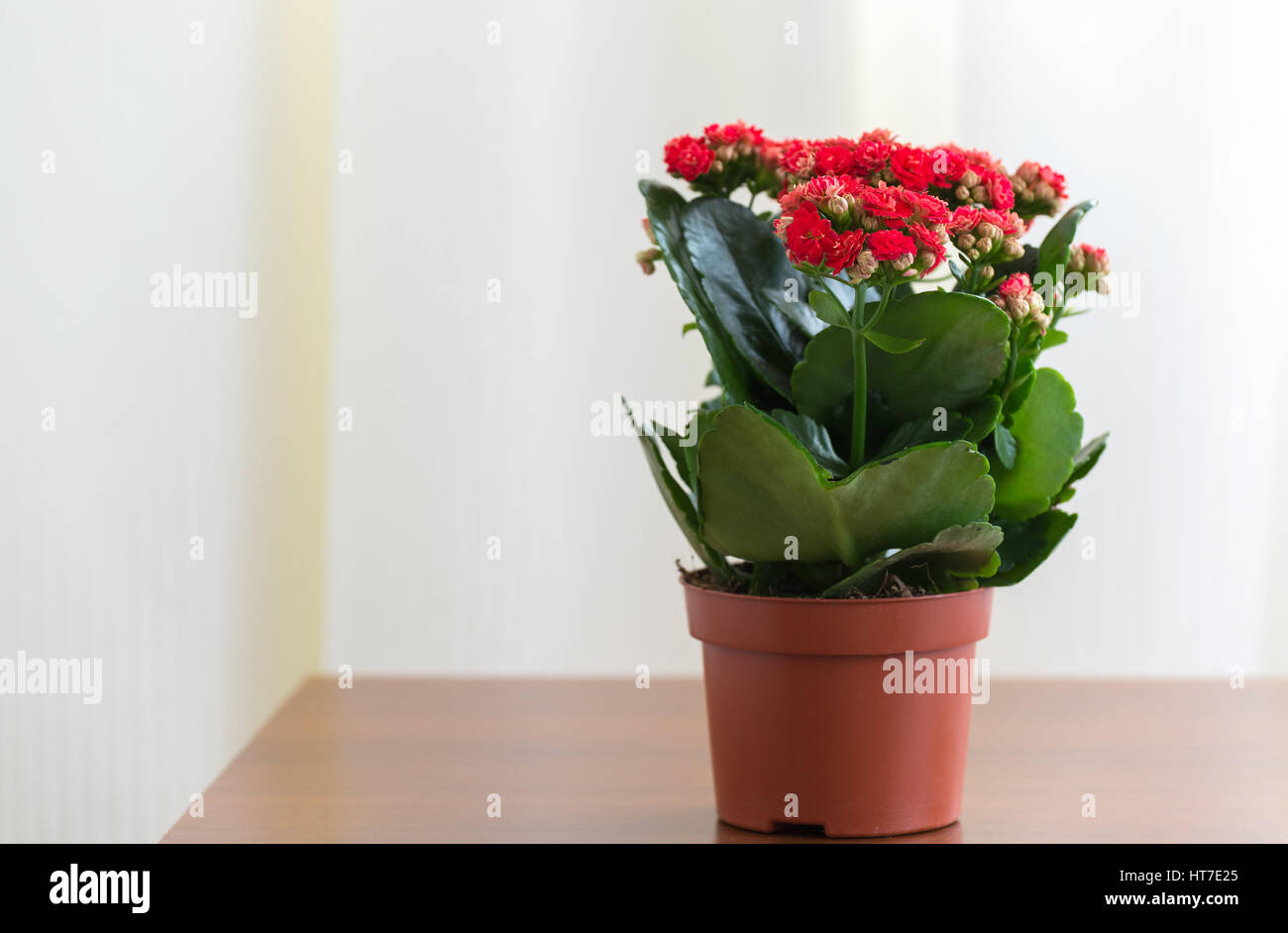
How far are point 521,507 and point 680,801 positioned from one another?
87 centimetres

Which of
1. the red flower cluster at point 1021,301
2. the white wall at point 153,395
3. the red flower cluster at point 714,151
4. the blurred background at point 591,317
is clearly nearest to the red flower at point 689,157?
the red flower cluster at point 714,151

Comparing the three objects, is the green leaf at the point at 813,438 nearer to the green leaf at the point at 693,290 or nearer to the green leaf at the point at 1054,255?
the green leaf at the point at 693,290

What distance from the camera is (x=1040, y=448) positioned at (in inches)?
30.9

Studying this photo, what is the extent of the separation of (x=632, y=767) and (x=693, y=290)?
0.40 m

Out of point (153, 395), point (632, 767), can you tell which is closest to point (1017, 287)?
point (632, 767)

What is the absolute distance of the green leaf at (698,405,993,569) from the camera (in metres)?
0.68

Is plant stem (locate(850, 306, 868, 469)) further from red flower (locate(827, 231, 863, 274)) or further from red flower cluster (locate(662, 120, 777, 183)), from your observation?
red flower cluster (locate(662, 120, 777, 183))

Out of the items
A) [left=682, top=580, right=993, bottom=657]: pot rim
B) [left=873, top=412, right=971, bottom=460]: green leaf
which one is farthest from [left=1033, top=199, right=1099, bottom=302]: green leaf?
[left=682, top=580, right=993, bottom=657]: pot rim

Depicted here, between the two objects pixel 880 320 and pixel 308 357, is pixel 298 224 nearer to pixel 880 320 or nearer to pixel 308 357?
pixel 308 357

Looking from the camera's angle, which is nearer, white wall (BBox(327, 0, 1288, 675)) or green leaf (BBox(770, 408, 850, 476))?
green leaf (BBox(770, 408, 850, 476))

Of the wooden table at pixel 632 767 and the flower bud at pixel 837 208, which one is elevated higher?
the flower bud at pixel 837 208

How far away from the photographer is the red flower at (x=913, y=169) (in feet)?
2.34

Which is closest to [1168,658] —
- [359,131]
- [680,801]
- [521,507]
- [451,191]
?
[521,507]

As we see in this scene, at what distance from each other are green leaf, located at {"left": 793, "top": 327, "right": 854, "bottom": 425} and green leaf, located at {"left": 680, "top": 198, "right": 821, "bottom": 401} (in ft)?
0.06
